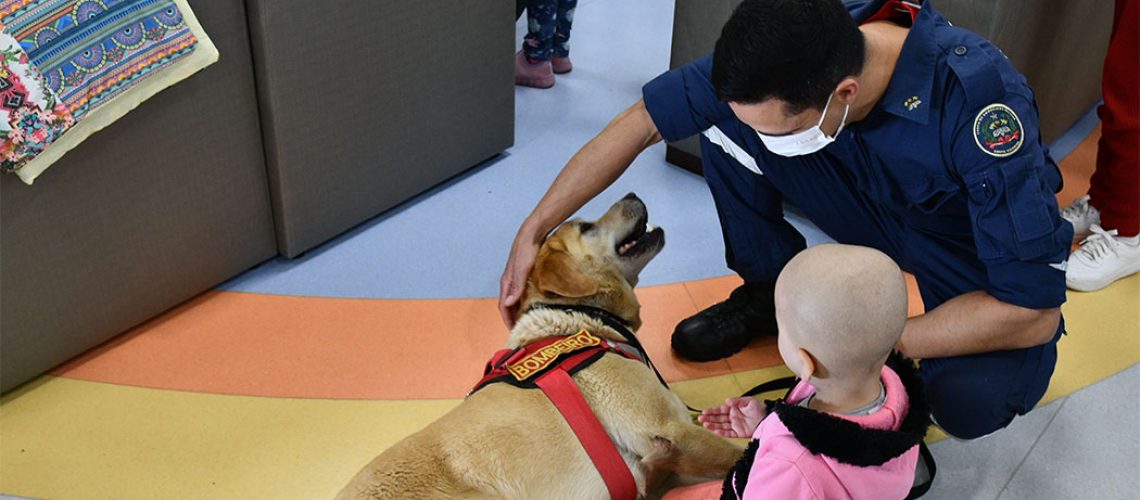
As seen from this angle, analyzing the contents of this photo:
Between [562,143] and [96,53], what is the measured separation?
1.63m

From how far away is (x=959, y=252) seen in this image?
1.88 meters

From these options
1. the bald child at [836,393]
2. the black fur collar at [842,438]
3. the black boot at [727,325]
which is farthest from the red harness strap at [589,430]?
the black boot at [727,325]

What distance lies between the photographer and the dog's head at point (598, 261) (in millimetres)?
1895

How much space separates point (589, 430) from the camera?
65.5 inches

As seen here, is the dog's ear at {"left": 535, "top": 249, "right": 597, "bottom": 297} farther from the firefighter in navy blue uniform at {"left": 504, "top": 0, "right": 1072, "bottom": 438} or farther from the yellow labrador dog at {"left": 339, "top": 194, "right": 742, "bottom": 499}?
the firefighter in navy blue uniform at {"left": 504, "top": 0, "right": 1072, "bottom": 438}

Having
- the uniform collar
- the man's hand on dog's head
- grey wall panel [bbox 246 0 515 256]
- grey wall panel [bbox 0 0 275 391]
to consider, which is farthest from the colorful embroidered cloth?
the uniform collar

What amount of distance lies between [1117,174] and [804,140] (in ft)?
4.79

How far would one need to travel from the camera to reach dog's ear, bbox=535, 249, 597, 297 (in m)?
1.88

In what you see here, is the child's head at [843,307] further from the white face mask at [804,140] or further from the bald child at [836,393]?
the white face mask at [804,140]

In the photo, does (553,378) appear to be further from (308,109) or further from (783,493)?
(308,109)

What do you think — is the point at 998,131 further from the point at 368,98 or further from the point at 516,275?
the point at 368,98

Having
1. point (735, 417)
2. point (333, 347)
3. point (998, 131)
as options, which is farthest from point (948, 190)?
point (333, 347)

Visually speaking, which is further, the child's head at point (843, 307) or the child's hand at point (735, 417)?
the child's hand at point (735, 417)

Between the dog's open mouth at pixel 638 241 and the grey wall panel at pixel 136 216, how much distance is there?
1.04 metres
